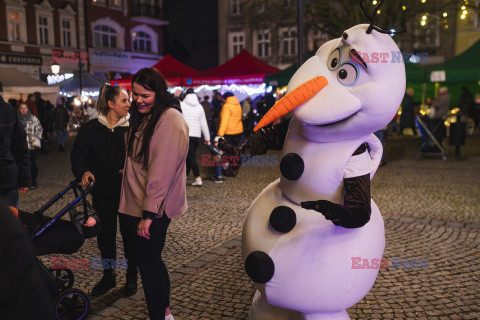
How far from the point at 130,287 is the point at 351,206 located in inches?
88.7

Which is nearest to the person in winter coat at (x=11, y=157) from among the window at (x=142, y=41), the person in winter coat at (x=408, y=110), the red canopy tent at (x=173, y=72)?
the person in winter coat at (x=408, y=110)

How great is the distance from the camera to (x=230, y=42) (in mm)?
33094

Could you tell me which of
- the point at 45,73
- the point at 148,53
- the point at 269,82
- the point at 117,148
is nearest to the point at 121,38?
the point at 148,53

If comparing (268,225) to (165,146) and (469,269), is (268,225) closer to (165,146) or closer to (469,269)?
(165,146)

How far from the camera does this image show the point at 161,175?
8.81ft

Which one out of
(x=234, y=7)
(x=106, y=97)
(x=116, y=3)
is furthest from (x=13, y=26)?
(x=106, y=97)

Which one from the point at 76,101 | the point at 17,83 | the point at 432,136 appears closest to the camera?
the point at 432,136

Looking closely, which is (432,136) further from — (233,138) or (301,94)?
(301,94)

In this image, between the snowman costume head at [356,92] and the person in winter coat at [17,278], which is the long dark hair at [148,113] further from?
the person in winter coat at [17,278]

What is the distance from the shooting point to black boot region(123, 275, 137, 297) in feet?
12.2

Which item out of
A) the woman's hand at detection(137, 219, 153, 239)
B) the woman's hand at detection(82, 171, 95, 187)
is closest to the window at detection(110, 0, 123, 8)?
the woman's hand at detection(82, 171, 95, 187)

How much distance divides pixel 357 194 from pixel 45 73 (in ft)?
95.3

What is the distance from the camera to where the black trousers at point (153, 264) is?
279 centimetres

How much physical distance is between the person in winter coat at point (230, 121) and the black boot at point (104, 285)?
16.9 ft
